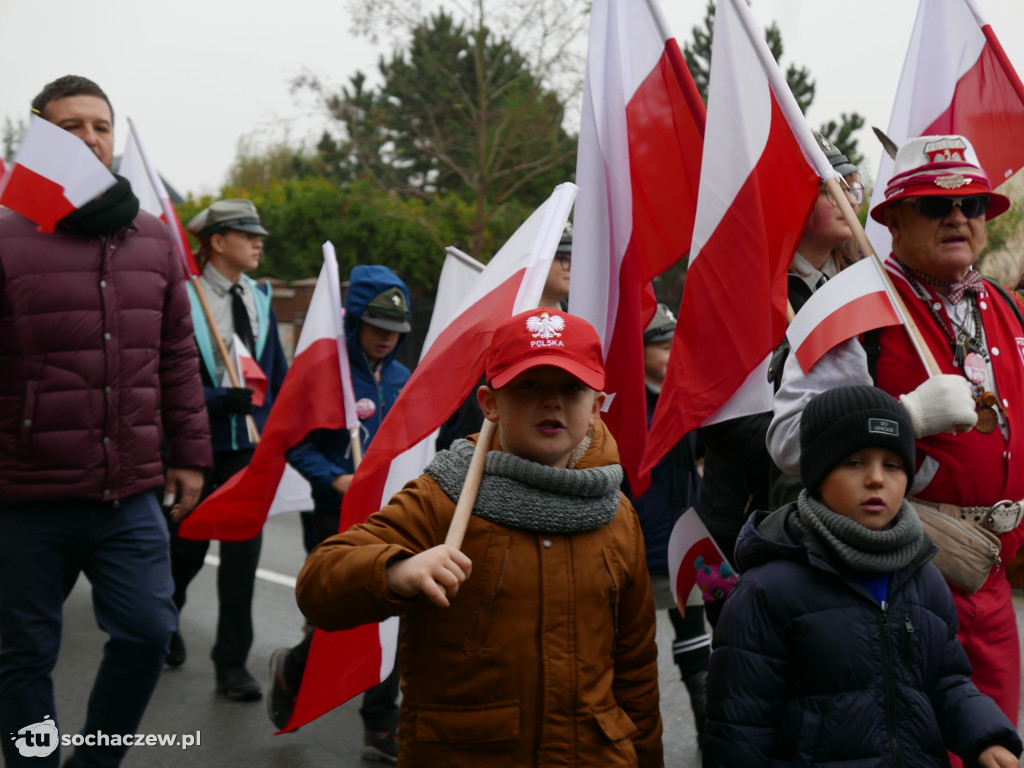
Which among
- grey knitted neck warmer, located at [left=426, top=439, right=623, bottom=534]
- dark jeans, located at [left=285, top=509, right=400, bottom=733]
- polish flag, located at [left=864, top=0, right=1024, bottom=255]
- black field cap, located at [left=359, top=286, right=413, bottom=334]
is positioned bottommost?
dark jeans, located at [left=285, top=509, right=400, bottom=733]

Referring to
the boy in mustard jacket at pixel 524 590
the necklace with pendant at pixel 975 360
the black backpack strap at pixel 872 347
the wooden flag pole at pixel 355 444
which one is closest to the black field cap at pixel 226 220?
the wooden flag pole at pixel 355 444

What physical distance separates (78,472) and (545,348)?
6.28 feet

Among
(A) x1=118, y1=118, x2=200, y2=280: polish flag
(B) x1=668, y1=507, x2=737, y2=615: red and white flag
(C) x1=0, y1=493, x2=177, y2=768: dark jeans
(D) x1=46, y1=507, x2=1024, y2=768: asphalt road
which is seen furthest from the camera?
(A) x1=118, y1=118, x2=200, y2=280: polish flag

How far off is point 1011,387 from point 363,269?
3005mm

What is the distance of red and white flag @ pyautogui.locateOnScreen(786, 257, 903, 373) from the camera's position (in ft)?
9.66

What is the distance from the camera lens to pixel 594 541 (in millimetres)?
2732

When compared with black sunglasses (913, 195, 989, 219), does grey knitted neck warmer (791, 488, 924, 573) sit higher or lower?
lower

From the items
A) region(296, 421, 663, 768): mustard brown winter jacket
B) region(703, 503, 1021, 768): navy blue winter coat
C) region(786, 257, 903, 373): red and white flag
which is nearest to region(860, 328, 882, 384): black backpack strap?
region(786, 257, 903, 373): red and white flag

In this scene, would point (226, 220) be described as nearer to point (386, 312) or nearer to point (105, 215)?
point (386, 312)

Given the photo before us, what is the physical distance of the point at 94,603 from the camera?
385 cm

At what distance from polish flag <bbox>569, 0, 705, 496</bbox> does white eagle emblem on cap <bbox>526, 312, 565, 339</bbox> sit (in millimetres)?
1099

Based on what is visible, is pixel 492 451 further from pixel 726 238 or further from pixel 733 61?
pixel 733 61

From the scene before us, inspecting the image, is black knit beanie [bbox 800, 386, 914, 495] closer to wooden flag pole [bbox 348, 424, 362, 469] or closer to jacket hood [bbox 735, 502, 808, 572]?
jacket hood [bbox 735, 502, 808, 572]

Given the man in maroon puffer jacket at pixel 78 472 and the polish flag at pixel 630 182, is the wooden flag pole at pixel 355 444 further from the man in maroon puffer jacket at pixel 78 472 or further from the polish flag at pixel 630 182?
the polish flag at pixel 630 182
